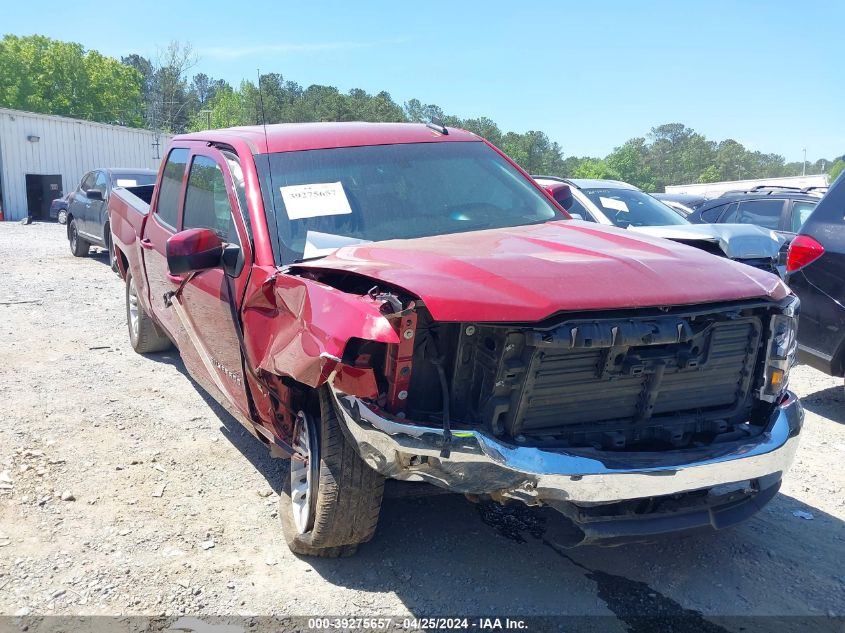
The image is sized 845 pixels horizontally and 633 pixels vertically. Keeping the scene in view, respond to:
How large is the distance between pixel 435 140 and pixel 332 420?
2.10 meters

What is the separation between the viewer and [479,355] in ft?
9.06

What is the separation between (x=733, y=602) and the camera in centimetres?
307

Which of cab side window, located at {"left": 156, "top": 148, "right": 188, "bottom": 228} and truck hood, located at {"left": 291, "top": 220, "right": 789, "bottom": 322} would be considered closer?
truck hood, located at {"left": 291, "top": 220, "right": 789, "bottom": 322}

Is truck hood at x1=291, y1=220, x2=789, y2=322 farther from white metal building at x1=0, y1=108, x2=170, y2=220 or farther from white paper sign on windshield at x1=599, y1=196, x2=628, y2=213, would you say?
white metal building at x1=0, y1=108, x2=170, y2=220

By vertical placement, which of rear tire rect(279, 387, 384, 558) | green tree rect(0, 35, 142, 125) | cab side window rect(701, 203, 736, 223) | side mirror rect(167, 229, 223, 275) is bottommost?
rear tire rect(279, 387, 384, 558)

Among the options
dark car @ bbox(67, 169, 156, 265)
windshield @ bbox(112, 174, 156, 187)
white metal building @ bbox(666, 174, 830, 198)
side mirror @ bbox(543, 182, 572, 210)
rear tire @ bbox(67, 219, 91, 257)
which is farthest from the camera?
white metal building @ bbox(666, 174, 830, 198)

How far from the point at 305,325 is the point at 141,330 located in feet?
14.1

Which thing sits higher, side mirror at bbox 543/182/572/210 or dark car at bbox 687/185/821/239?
side mirror at bbox 543/182/572/210

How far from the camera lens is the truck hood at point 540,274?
101 inches

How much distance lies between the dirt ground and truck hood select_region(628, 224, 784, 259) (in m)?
1.62

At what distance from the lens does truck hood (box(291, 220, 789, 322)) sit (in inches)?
101

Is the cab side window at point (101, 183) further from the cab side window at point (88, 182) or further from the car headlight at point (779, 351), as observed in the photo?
the car headlight at point (779, 351)

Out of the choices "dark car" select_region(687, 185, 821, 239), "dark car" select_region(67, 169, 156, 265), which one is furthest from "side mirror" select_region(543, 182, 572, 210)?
"dark car" select_region(67, 169, 156, 265)

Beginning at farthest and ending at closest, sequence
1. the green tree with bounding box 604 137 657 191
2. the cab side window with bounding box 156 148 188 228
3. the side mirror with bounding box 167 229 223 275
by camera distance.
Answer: the green tree with bounding box 604 137 657 191 < the cab side window with bounding box 156 148 188 228 < the side mirror with bounding box 167 229 223 275
